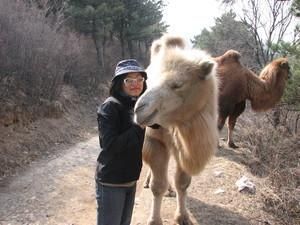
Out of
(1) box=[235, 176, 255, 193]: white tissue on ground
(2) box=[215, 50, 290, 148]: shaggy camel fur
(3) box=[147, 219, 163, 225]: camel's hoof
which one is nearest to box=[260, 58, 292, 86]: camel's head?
(2) box=[215, 50, 290, 148]: shaggy camel fur

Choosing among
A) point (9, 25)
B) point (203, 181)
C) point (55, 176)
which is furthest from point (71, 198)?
point (9, 25)

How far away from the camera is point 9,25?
32.1ft

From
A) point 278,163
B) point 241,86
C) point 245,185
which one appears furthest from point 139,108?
point 241,86

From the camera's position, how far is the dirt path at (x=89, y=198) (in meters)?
5.38

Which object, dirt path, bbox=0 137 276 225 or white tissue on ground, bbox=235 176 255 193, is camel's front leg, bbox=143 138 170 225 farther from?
white tissue on ground, bbox=235 176 255 193

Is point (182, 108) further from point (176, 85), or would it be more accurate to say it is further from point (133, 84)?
point (133, 84)

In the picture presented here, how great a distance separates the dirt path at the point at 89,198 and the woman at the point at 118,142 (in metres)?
1.73

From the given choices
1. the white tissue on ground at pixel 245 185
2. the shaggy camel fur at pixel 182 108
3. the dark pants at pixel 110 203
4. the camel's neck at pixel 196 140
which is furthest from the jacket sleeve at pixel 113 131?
the white tissue on ground at pixel 245 185

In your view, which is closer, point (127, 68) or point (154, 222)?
point (127, 68)

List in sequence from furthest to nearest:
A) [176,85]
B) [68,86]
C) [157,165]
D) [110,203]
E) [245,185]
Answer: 1. [68,86]
2. [245,185]
3. [157,165]
4. [176,85]
5. [110,203]

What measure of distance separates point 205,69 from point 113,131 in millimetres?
1129

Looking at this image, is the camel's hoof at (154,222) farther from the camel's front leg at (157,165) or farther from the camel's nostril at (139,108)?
the camel's nostril at (139,108)

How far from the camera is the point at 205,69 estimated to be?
3.72 meters

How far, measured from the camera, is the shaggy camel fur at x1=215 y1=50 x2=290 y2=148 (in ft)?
26.0
